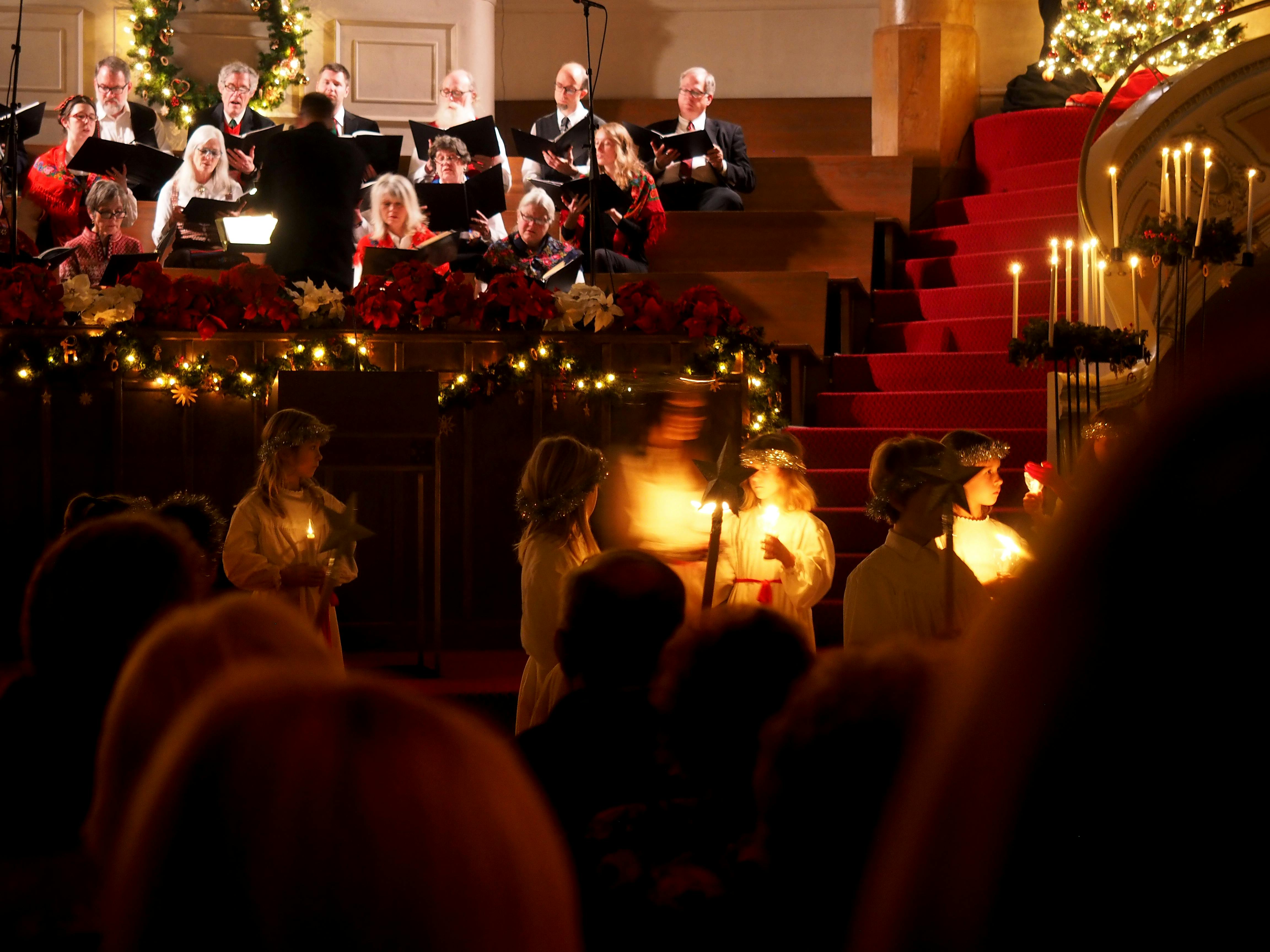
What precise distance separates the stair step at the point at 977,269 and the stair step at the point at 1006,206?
53 cm

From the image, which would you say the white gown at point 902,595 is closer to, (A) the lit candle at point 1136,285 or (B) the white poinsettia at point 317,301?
(A) the lit candle at point 1136,285

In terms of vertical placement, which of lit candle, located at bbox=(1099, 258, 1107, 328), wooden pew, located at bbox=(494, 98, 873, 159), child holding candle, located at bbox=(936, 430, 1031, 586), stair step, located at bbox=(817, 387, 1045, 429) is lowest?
child holding candle, located at bbox=(936, 430, 1031, 586)

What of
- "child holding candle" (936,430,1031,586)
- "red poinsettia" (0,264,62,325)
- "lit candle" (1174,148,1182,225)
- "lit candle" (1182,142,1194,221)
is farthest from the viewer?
"red poinsettia" (0,264,62,325)

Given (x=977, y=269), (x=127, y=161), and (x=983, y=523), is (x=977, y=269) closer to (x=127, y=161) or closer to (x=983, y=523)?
(x=983, y=523)

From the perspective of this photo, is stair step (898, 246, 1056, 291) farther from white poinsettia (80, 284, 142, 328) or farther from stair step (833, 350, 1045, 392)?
white poinsettia (80, 284, 142, 328)

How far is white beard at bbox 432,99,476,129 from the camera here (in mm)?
11062

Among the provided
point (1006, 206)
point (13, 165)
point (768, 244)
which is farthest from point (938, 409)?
point (13, 165)

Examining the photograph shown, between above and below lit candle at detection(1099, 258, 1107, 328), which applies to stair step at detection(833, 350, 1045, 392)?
below

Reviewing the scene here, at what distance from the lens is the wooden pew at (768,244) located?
9.98m

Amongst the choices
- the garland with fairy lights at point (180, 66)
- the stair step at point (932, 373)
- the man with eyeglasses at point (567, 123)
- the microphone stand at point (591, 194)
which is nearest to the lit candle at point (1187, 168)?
the stair step at point (932, 373)

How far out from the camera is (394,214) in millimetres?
8375

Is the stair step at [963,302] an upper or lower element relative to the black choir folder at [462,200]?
lower

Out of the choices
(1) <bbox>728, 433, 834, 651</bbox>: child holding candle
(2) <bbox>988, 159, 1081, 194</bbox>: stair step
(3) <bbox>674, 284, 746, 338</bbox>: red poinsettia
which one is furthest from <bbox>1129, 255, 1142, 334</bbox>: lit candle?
(2) <bbox>988, 159, 1081, 194</bbox>: stair step

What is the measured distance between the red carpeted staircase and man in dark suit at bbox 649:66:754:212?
4.80ft
